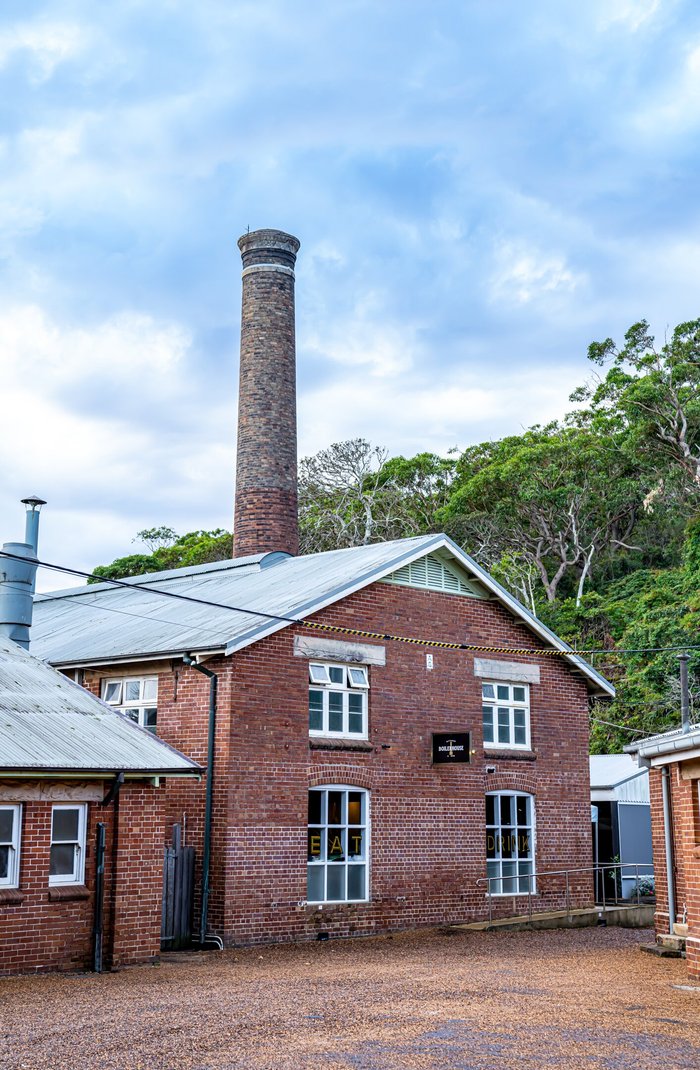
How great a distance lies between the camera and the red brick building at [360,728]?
18734mm

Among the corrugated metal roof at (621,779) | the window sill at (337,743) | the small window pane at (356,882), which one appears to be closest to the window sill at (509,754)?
the window sill at (337,743)

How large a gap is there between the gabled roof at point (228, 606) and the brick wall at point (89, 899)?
350 cm

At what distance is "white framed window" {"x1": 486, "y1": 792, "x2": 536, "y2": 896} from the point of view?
22406mm

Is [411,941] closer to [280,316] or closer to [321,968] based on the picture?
[321,968]

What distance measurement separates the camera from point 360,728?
20672 millimetres

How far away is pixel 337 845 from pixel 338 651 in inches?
129

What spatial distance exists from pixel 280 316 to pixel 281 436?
3974 millimetres

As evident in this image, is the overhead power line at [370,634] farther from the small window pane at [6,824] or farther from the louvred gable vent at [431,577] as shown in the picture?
the small window pane at [6,824]

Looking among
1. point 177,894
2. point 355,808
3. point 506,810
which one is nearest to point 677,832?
point 506,810

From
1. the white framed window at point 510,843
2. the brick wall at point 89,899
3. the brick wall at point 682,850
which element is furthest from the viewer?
the white framed window at point 510,843

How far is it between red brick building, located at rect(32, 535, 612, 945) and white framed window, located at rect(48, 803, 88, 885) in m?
3.18

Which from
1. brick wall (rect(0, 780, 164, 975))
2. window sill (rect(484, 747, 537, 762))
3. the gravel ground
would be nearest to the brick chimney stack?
window sill (rect(484, 747, 537, 762))

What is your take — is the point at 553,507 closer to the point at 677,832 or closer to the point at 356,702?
the point at 356,702

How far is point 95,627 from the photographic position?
2372cm
